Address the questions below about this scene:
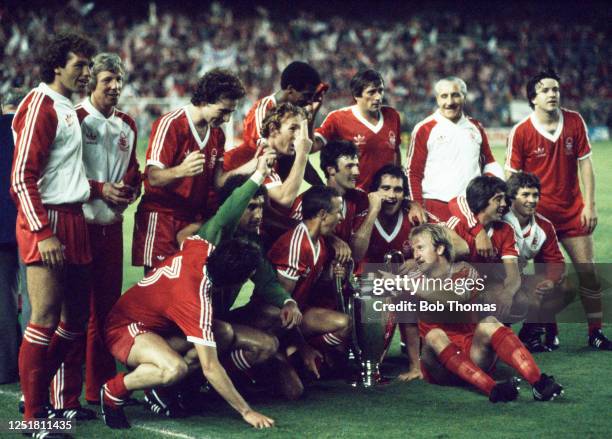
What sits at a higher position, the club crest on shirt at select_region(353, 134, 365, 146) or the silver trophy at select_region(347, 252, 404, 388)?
the club crest on shirt at select_region(353, 134, 365, 146)

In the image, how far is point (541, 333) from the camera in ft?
21.3

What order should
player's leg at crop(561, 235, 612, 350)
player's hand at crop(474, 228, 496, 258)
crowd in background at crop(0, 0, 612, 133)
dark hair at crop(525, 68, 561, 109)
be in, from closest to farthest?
player's hand at crop(474, 228, 496, 258) → player's leg at crop(561, 235, 612, 350) → dark hair at crop(525, 68, 561, 109) → crowd in background at crop(0, 0, 612, 133)

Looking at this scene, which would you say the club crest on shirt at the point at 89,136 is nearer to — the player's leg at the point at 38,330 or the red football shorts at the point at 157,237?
the red football shorts at the point at 157,237

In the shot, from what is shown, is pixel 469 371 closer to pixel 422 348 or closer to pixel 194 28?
pixel 422 348

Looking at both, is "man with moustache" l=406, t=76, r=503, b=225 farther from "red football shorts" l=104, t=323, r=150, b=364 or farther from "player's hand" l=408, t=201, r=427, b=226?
"red football shorts" l=104, t=323, r=150, b=364

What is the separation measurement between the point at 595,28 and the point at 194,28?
49.2ft

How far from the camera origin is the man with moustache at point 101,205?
498 centimetres

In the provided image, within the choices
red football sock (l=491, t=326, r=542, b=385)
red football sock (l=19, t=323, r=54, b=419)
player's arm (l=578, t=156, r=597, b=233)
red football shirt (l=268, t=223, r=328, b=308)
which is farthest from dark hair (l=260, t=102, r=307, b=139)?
player's arm (l=578, t=156, r=597, b=233)

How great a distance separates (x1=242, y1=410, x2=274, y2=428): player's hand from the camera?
464cm

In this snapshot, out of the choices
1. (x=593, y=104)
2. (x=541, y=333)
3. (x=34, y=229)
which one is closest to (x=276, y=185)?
(x=34, y=229)

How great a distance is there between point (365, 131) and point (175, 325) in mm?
2479

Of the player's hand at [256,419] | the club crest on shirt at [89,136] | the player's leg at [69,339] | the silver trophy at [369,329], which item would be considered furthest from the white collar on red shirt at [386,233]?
the player's leg at [69,339]

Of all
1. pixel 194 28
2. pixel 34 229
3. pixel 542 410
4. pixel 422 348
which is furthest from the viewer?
pixel 194 28

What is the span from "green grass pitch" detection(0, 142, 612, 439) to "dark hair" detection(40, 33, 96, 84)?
6.00ft
